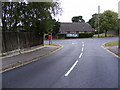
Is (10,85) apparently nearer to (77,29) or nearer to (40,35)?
(40,35)

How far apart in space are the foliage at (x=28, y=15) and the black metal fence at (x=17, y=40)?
3.48 ft

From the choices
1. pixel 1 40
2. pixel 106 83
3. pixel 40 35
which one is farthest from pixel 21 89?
pixel 40 35

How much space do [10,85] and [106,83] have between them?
375cm

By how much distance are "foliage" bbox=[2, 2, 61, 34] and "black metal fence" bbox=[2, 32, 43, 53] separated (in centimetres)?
106

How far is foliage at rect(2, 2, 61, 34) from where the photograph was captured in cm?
1833

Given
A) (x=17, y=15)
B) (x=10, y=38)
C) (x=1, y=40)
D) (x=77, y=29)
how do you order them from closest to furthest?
(x=1, y=40)
(x=10, y=38)
(x=17, y=15)
(x=77, y=29)

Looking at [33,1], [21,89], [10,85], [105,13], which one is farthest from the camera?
[105,13]

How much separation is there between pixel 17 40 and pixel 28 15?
11.6 feet

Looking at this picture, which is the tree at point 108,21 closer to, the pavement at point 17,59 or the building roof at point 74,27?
the building roof at point 74,27

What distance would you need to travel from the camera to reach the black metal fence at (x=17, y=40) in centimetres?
1603

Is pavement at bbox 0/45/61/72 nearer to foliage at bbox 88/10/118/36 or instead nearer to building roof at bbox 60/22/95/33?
foliage at bbox 88/10/118/36

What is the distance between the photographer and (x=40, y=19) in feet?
75.2

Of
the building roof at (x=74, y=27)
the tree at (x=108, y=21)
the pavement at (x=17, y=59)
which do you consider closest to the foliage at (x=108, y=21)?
the tree at (x=108, y=21)

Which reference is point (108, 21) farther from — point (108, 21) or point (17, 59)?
point (17, 59)
